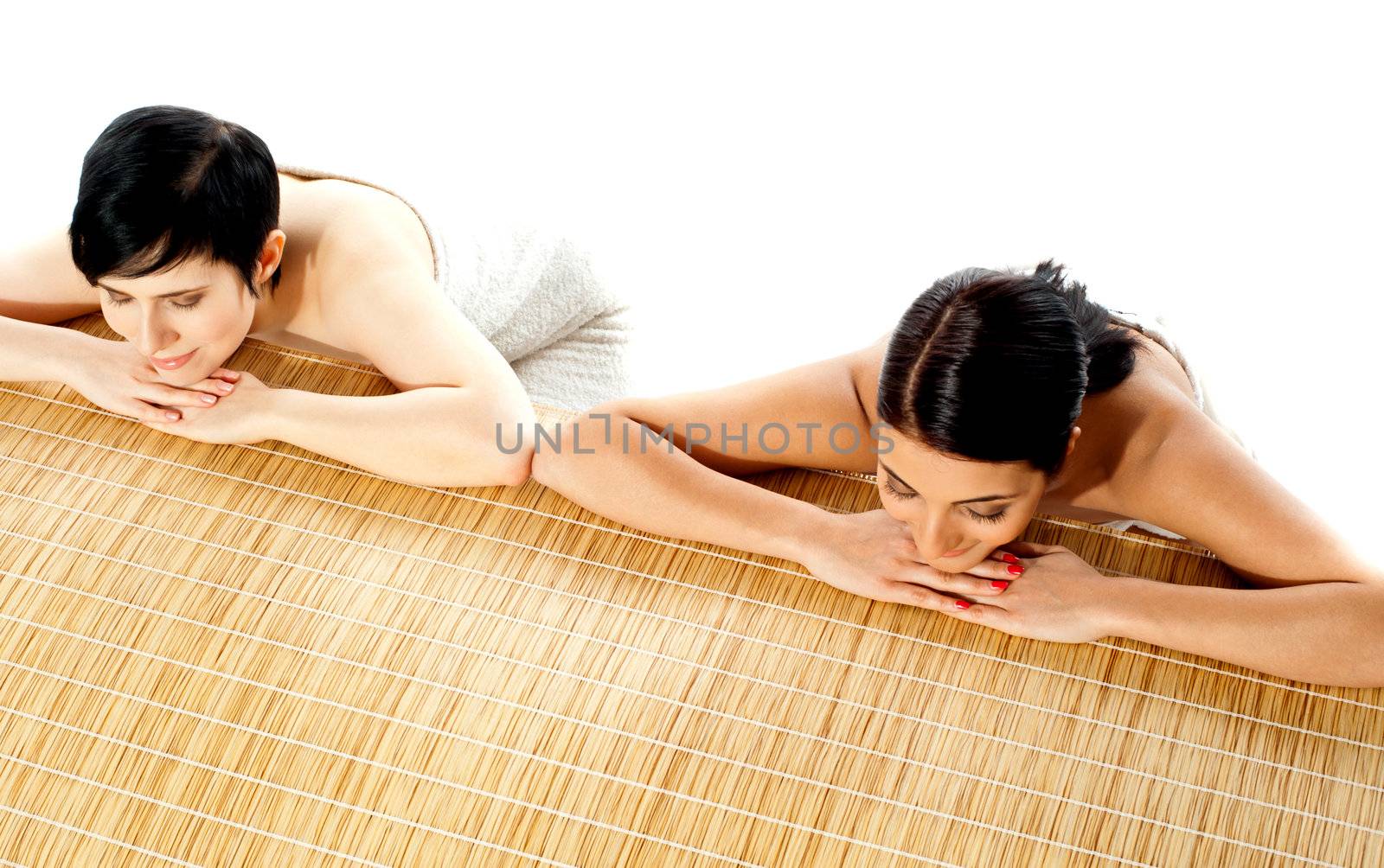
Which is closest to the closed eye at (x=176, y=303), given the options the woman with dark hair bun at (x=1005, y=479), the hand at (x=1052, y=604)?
the woman with dark hair bun at (x=1005, y=479)

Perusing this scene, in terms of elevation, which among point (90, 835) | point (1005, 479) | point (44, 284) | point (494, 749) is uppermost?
point (1005, 479)

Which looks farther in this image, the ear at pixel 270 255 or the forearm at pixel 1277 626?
the ear at pixel 270 255

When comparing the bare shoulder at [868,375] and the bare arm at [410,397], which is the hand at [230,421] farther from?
the bare shoulder at [868,375]

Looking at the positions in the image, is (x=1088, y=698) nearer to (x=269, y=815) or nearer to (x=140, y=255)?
(x=269, y=815)

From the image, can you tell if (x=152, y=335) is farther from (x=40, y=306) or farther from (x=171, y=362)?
(x=40, y=306)

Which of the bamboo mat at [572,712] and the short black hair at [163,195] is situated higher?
the short black hair at [163,195]

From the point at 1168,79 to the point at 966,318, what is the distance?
195 cm

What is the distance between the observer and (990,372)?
1.11 meters

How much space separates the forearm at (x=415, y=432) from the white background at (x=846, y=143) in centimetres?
58

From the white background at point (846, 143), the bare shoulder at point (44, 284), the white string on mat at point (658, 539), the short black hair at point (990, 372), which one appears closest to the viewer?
the short black hair at point (990, 372)

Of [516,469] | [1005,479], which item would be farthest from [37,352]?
[1005,479]

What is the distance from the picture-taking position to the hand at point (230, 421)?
145 centimetres

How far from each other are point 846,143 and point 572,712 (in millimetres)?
1759

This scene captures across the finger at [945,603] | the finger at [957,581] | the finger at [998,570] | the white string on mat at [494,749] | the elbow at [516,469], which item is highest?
the finger at [998,570]
